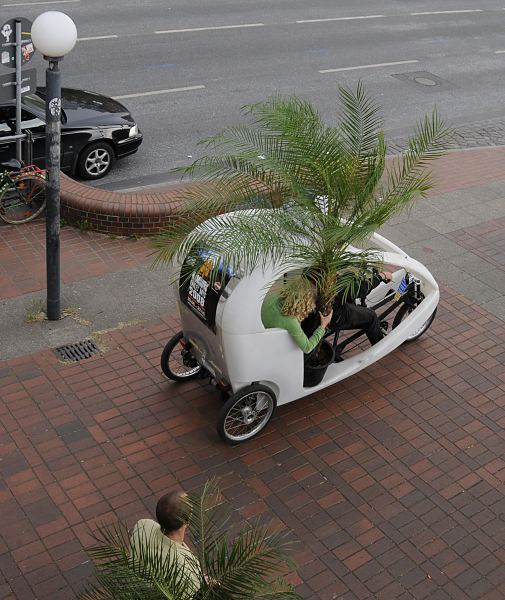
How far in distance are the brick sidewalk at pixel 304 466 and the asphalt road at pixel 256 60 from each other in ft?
17.7

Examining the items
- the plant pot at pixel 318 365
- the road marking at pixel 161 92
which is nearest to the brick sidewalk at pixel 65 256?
the plant pot at pixel 318 365

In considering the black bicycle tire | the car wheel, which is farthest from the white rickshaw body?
the car wheel

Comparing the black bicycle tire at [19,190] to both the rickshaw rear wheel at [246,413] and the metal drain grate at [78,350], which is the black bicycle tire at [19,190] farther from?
the rickshaw rear wheel at [246,413]

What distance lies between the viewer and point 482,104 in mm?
16203

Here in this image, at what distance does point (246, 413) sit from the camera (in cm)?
709

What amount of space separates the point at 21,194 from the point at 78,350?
2957mm

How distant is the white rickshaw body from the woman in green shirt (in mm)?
74

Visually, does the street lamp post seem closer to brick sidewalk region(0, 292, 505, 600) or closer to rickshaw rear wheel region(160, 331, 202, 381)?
brick sidewalk region(0, 292, 505, 600)

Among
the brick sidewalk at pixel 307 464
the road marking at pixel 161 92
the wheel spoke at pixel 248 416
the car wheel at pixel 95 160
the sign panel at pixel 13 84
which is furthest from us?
the road marking at pixel 161 92

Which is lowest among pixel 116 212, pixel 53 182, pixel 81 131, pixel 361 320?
pixel 116 212

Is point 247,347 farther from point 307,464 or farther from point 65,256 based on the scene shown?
point 65,256

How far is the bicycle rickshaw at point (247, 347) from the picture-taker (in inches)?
262

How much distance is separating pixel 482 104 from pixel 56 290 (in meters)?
10.6

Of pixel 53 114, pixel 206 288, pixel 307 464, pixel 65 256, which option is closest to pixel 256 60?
pixel 65 256
